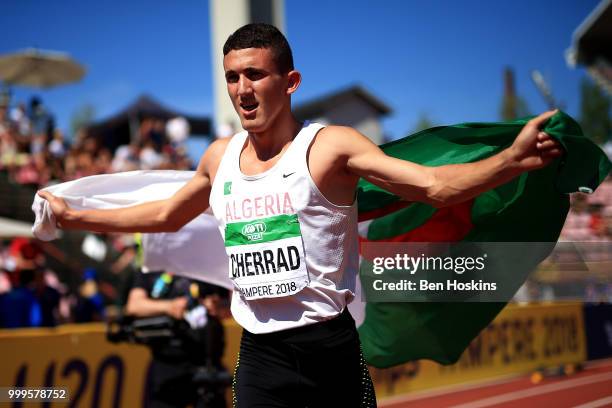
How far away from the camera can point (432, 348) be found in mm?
5113

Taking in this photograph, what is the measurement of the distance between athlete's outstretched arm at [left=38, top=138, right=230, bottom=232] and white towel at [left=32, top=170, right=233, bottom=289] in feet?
0.45

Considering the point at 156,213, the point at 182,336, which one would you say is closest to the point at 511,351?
the point at 182,336

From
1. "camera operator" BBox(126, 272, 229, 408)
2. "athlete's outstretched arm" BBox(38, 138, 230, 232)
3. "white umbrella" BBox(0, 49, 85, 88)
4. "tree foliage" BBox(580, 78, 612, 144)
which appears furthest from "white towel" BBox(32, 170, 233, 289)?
"tree foliage" BBox(580, 78, 612, 144)

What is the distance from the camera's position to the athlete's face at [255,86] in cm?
358

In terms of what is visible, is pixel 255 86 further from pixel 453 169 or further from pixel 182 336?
pixel 182 336

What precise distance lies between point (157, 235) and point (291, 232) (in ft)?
7.99

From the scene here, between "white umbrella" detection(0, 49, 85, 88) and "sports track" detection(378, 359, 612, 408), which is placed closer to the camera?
"sports track" detection(378, 359, 612, 408)

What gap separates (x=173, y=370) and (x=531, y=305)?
30.0 ft

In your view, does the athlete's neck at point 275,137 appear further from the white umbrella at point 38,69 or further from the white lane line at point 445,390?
the white umbrella at point 38,69

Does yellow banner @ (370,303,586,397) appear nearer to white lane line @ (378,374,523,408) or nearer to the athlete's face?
white lane line @ (378,374,523,408)

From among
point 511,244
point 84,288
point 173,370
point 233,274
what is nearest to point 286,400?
point 233,274

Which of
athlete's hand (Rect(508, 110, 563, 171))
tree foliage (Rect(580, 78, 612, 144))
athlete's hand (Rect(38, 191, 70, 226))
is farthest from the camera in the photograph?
tree foliage (Rect(580, 78, 612, 144))

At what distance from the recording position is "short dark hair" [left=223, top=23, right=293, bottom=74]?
3.61 m

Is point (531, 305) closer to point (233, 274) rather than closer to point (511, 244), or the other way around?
point (511, 244)
